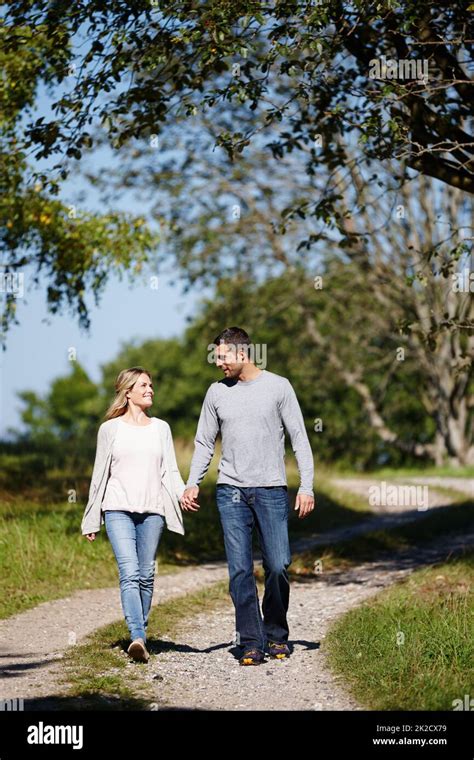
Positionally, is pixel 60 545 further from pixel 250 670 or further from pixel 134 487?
pixel 250 670

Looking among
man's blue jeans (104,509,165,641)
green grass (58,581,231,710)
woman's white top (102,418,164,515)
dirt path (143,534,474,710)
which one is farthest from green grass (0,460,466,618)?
woman's white top (102,418,164,515)

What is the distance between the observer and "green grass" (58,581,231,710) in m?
6.18

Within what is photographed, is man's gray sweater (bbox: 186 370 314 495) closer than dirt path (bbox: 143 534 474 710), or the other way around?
dirt path (bbox: 143 534 474 710)

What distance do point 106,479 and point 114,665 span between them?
4.25ft

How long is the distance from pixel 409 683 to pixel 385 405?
1324 inches

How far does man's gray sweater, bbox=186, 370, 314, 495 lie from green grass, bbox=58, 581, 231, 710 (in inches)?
54.5

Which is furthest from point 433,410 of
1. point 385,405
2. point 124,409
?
point 124,409

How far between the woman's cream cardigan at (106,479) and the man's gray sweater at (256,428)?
216 mm

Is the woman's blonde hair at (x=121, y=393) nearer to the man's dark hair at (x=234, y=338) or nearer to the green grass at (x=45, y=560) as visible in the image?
the man's dark hair at (x=234, y=338)

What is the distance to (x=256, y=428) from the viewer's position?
716 centimetres

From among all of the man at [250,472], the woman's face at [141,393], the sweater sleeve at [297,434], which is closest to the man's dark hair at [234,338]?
the man at [250,472]

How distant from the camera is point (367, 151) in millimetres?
10648

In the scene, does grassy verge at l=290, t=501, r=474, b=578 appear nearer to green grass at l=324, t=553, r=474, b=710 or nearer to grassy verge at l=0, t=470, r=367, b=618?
grassy verge at l=0, t=470, r=367, b=618

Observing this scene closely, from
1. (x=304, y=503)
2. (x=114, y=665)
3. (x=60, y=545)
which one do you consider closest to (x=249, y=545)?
(x=304, y=503)
